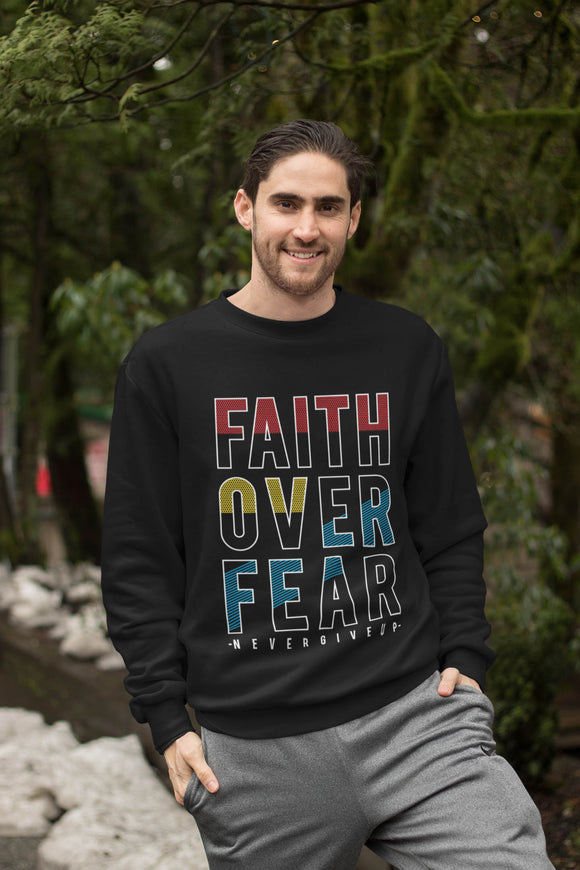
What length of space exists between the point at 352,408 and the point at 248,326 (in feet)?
0.93

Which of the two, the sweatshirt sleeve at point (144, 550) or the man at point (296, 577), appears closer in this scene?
the man at point (296, 577)

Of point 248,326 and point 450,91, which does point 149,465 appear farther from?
point 450,91

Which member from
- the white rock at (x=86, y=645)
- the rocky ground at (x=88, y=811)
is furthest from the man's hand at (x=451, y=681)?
the white rock at (x=86, y=645)

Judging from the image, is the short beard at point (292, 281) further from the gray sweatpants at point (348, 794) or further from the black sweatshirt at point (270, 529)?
the gray sweatpants at point (348, 794)

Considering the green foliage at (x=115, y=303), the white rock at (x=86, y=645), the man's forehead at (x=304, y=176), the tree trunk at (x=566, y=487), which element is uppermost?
the man's forehead at (x=304, y=176)

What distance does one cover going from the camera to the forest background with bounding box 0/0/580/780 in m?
2.75

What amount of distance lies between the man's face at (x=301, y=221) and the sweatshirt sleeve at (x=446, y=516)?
38 cm

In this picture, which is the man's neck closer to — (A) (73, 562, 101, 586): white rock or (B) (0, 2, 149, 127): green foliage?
(B) (0, 2, 149, 127): green foliage

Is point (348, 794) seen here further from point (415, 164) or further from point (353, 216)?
point (415, 164)

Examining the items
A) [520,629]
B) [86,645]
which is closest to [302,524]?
[520,629]

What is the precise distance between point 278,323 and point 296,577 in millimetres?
535

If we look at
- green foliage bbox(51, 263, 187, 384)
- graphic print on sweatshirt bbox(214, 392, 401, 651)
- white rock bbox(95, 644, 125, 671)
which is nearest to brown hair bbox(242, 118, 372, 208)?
graphic print on sweatshirt bbox(214, 392, 401, 651)

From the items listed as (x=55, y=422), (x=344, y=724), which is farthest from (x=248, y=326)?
(x=55, y=422)

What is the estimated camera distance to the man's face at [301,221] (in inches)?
75.5
